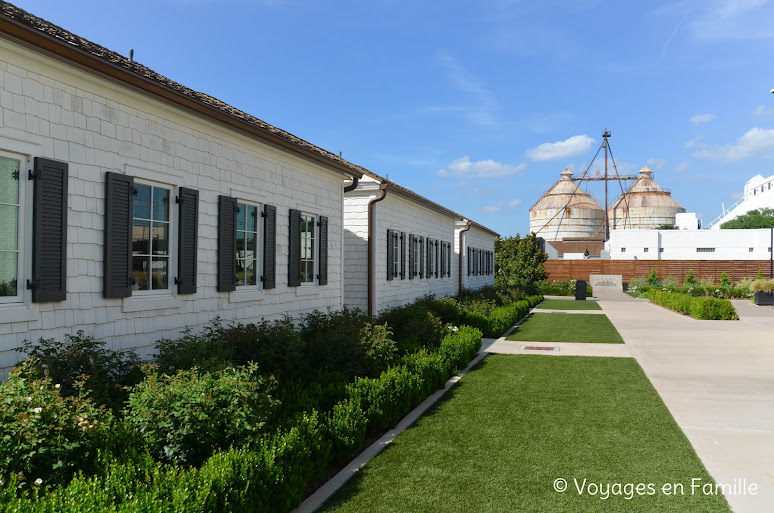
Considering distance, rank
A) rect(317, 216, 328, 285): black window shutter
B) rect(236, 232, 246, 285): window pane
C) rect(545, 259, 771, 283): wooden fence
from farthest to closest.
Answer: rect(545, 259, 771, 283): wooden fence < rect(317, 216, 328, 285): black window shutter < rect(236, 232, 246, 285): window pane

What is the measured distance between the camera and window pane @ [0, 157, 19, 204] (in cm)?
523

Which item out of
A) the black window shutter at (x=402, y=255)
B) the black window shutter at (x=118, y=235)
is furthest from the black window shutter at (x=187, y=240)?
the black window shutter at (x=402, y=255)

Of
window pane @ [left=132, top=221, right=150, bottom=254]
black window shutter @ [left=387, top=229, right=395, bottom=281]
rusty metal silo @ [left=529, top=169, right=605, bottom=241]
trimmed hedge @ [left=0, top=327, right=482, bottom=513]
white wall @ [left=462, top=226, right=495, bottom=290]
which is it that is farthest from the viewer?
rusty metal silo @ [left=529, top=169, right=605, bottom=241]

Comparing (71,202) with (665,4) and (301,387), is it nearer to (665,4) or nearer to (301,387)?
(301,387)

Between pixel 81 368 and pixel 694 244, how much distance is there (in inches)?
2293

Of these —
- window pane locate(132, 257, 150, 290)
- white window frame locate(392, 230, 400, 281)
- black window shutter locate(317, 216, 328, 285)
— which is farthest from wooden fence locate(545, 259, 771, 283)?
window pane locate(132, 257, 150, 290)

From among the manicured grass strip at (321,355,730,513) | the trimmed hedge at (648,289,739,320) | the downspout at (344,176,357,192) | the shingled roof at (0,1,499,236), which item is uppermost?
the shingled roof at (0,1,499,236)

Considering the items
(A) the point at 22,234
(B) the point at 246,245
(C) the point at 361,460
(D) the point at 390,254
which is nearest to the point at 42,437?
(A) the point at 22,234

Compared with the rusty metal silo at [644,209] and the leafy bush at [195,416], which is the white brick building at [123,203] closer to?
the leafy bush at [195,416]

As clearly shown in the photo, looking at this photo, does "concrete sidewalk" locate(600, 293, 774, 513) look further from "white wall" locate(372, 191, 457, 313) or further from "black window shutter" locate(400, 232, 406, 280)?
"black window shutter" locate(400, 232, 406, 280)

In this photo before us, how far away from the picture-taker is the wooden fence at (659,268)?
46.1 metres

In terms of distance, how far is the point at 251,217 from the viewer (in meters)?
9.24

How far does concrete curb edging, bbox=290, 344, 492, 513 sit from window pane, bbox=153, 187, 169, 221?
359cm

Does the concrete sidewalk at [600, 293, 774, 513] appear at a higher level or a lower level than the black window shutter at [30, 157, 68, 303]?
lower
